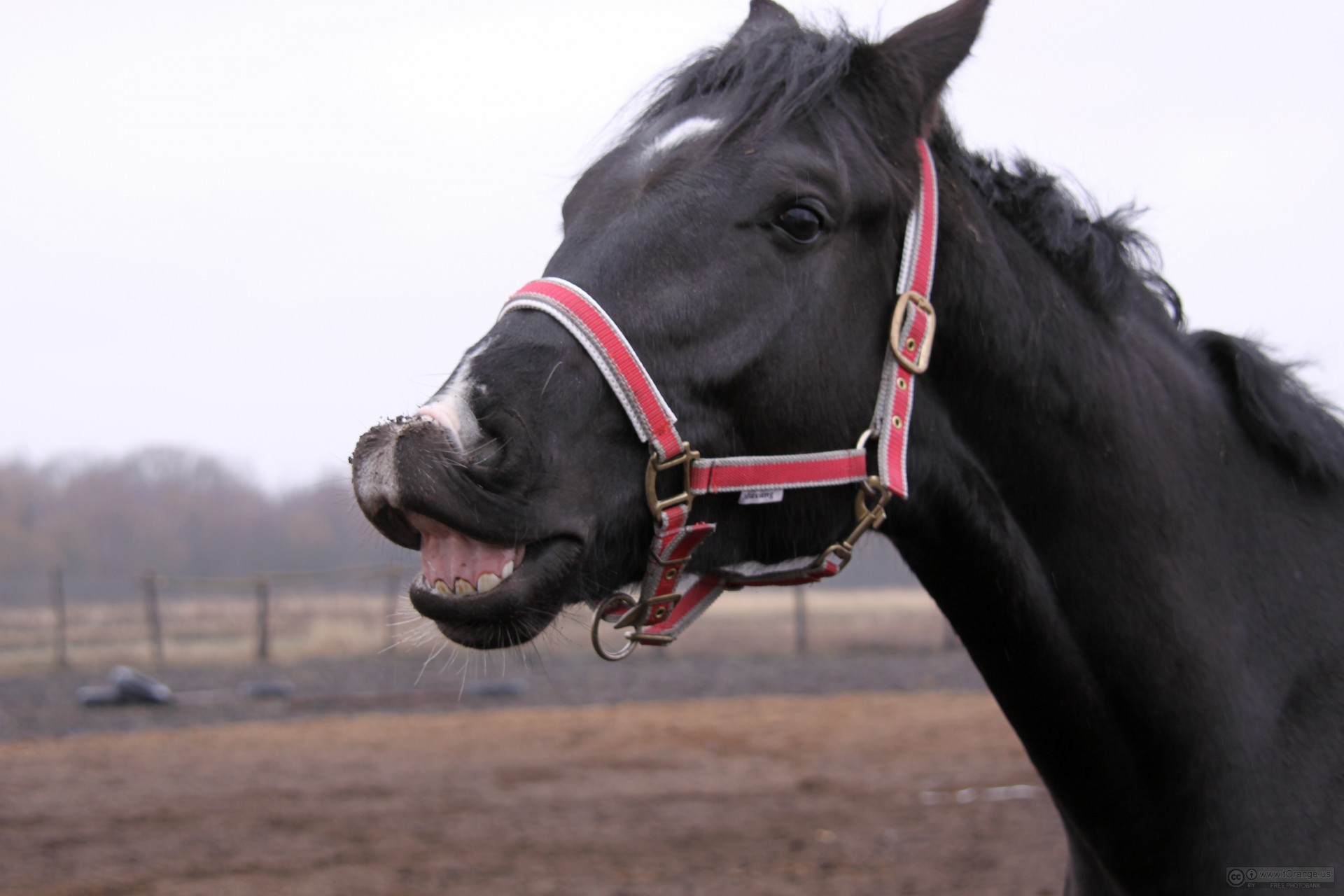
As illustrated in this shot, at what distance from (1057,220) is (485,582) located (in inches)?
58.3

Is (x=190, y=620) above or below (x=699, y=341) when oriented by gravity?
below

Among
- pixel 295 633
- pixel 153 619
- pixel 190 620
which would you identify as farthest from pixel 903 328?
pixel 190 620

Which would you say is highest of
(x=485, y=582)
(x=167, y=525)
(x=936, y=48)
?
(x=936, y=48)

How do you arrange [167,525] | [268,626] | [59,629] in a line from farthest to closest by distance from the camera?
1. [167,525]
2. [268,626]
3. [59,629]

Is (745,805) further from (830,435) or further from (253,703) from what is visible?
(253,703)

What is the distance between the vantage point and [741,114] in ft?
6.31

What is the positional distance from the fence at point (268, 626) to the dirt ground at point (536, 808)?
5.31 m

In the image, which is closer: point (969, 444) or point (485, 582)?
point (485, 582)

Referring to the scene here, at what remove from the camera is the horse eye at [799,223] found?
1848 millimetres

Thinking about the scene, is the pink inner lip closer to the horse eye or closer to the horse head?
the horse head

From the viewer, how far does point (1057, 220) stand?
221cm

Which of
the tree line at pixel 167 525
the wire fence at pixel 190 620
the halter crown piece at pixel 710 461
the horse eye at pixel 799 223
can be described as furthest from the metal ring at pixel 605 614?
the tree line at pixel 167 525

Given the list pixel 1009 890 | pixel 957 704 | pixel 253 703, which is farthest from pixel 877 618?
pixel 1009 890

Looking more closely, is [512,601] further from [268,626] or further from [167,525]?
[167,525]
